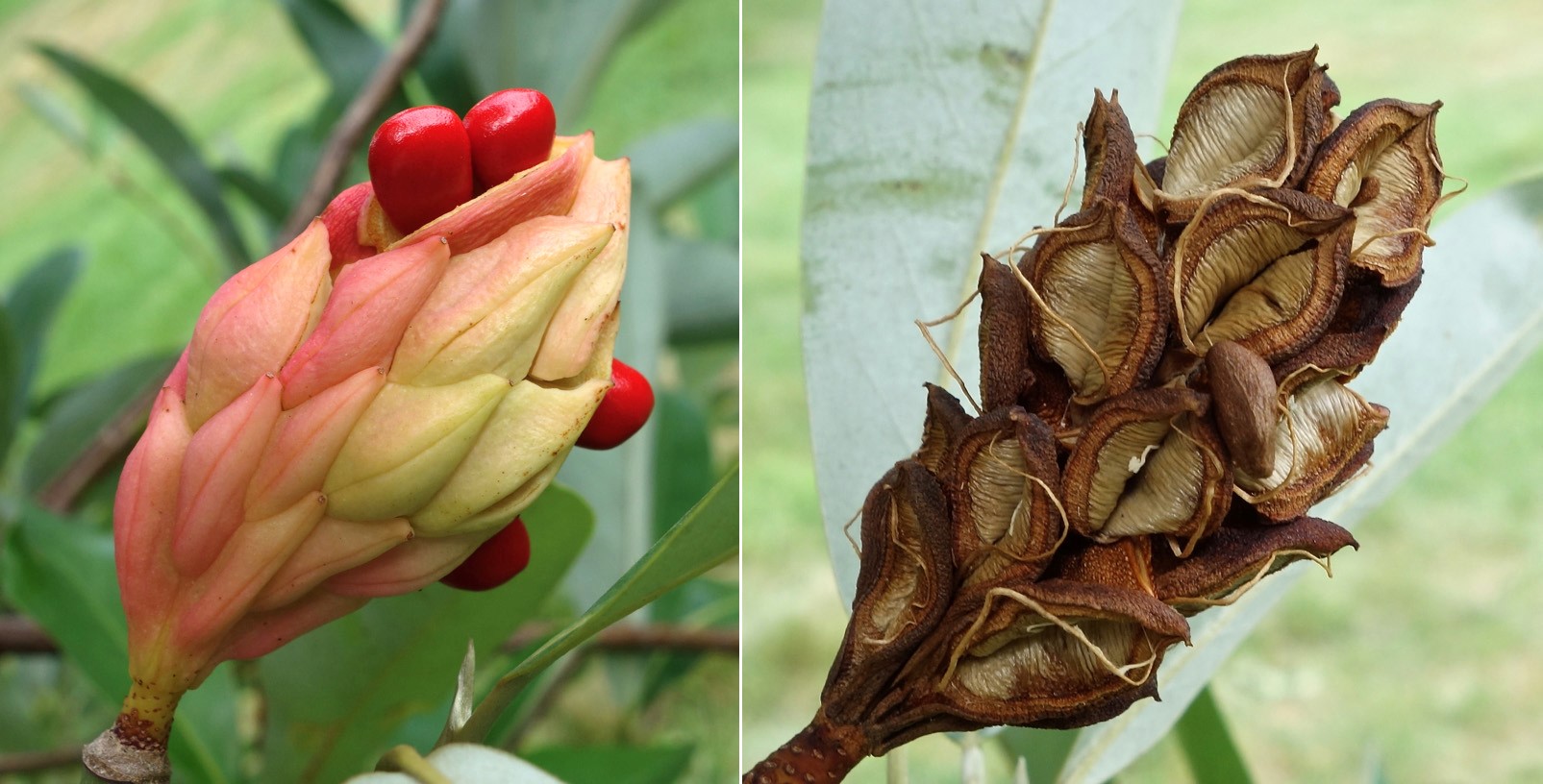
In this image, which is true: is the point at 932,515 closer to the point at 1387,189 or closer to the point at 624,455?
the point at 1387,189

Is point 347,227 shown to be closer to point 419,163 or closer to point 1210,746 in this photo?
point 419,163

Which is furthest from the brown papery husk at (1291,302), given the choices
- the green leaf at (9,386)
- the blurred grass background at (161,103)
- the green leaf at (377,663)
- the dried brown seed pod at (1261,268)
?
the blurred grass background at (161,103)

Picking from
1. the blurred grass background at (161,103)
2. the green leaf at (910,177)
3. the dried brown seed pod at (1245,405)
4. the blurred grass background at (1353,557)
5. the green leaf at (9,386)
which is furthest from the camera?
the blurred grass background at (161,103)

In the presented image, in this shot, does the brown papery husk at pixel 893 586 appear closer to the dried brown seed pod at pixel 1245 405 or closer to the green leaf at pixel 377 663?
the dried brown seed pod at pixel 1245 405

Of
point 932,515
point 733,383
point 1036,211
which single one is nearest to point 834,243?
point 1036,211

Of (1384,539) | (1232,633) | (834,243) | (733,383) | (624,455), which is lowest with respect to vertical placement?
(1384,539)

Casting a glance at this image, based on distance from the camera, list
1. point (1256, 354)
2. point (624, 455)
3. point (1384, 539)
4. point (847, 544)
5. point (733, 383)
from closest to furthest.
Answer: point (1256, 354), point (847, 544), point (624, 455), point (733, 383), point (1384, 539)

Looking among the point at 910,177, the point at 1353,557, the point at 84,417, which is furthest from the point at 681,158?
the point at 1353,557

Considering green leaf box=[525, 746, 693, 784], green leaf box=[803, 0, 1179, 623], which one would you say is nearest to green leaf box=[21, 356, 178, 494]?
green leaf box=[525, 746, 693, 784]
